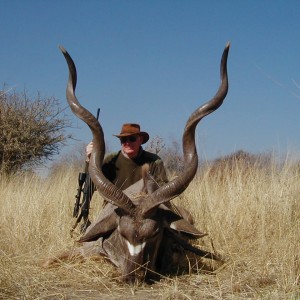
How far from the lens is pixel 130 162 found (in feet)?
24.0

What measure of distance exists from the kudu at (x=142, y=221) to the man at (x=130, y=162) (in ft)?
3.55

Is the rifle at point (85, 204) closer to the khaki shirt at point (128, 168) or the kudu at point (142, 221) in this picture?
the khaki shirt at point (128, 168)

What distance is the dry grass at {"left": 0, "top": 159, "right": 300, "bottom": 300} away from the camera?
488 cm

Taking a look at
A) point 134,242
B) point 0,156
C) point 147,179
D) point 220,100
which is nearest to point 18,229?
point 147,179

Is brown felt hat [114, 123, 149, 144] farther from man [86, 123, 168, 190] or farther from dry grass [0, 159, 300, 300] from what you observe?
dry grass [0, 159, 300, 300]

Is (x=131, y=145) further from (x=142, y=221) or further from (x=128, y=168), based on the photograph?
(x=142, y=221)

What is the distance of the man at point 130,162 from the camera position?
7227mm

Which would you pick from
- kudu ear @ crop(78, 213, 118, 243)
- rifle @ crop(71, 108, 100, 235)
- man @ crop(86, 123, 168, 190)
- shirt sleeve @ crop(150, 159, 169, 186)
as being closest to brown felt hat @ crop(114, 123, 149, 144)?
man @ crop(86, 123, 168, 190)

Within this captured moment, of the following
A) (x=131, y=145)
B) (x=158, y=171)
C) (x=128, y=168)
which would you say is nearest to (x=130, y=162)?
(x=128, y=168)

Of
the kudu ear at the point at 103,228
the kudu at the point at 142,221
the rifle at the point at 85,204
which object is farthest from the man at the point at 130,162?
the kudu ear at the point at 103,228

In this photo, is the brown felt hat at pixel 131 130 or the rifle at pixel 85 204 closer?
the brown felt hat at pixel 131 130

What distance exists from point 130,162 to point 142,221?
218 centimetres

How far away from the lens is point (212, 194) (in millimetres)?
8695

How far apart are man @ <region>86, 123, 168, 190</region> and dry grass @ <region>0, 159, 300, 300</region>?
3.08 ft
